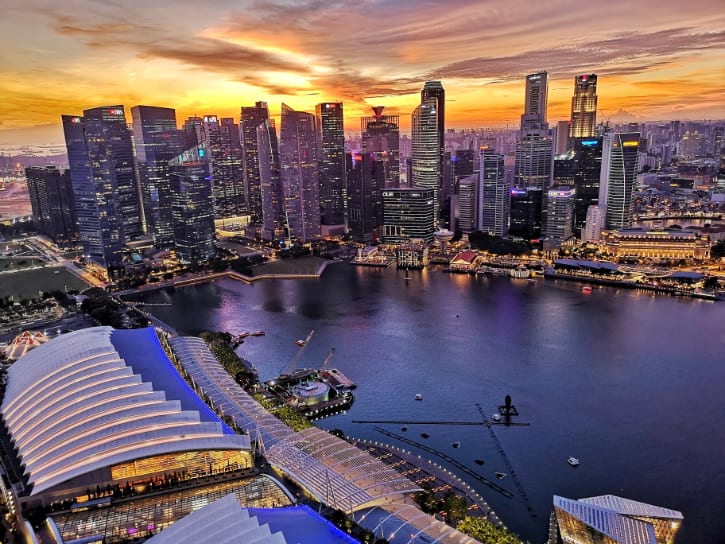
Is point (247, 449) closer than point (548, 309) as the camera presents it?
Yes

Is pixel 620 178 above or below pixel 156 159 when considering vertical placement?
below

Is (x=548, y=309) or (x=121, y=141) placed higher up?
(x=121, y=141)

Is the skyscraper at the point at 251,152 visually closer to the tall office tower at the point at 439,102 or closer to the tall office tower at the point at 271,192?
the tall office tower at the point at 271,192

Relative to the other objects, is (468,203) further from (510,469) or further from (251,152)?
(510,469)

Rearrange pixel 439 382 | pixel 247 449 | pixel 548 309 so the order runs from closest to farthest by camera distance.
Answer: pixel 247 449 → pixel 439 382 → pixel 548 309

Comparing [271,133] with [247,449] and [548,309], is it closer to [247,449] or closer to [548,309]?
[548,309]

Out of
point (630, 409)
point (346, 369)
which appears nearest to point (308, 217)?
point (346, 369)

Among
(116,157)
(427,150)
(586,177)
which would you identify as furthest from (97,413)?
(586,177)
